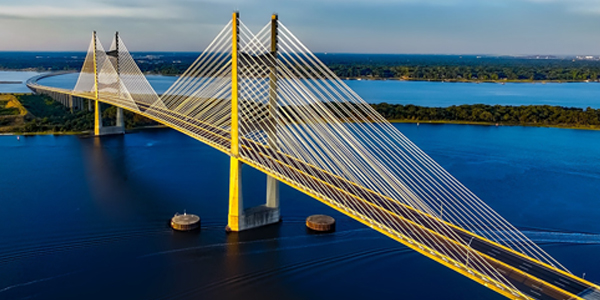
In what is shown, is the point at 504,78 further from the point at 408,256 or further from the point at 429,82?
the point at 408,256

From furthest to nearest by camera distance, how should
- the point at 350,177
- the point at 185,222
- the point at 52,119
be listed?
the point at 52,119 < the point at 185,222 < the point at 350,177

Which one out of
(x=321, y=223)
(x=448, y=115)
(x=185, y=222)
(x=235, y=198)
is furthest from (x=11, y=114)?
(x=448, y=115)

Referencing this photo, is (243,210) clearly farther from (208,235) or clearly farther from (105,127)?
(105,127)

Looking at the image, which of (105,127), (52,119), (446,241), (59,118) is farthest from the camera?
(59,118)

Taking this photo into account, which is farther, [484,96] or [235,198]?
[484,96]

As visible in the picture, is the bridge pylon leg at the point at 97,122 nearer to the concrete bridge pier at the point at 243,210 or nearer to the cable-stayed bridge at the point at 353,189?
the cable-stayed bridge at the point at 353,189

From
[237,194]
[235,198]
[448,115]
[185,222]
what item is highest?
[448,115]

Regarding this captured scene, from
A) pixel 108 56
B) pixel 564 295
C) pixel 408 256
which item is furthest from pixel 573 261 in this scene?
pixel 108 56

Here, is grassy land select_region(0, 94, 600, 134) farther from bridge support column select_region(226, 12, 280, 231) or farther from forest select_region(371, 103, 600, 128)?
bridge support column select_region(226, 12, 280, 231)
